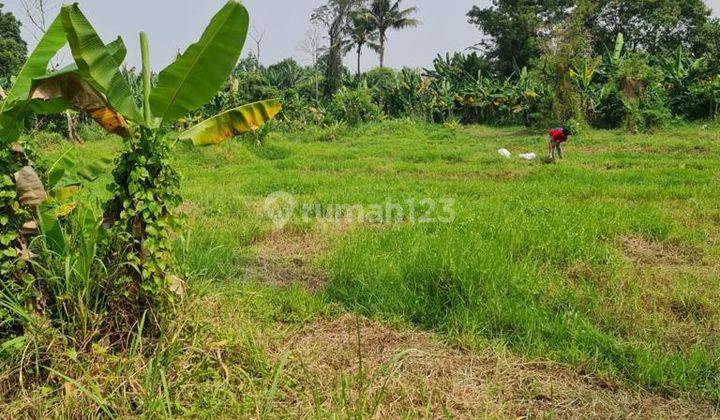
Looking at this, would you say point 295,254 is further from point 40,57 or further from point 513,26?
point 513,26

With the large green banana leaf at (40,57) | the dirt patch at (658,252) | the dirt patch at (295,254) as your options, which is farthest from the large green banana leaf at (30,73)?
the dirt patch at (658,252)

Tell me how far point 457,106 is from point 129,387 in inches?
885

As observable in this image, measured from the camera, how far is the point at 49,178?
3023mm

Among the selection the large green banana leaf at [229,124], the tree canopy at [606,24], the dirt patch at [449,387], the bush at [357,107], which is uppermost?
the tree canopy at [606,24]

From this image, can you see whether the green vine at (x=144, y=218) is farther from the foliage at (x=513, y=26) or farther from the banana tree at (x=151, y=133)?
the foliage at (x=513, y=26)

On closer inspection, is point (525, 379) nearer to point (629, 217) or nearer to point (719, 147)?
point (629, 217)

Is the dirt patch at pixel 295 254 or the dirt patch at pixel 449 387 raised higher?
the dirt patch at pixel 295 254

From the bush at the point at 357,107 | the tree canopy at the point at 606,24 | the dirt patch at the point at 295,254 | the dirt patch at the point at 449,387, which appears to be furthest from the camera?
the tree canopy at the point at 606,24

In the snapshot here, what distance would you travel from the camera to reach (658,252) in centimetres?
439

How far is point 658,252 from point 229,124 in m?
3.76

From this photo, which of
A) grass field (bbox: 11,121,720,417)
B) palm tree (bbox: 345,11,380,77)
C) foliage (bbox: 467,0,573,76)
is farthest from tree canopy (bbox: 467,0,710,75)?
grass field (bbox: 11,121,720,417)

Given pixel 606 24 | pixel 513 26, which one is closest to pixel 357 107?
pixel 513 26

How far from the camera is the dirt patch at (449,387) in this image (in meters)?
2.32

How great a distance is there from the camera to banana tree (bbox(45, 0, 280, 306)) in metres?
2.40
